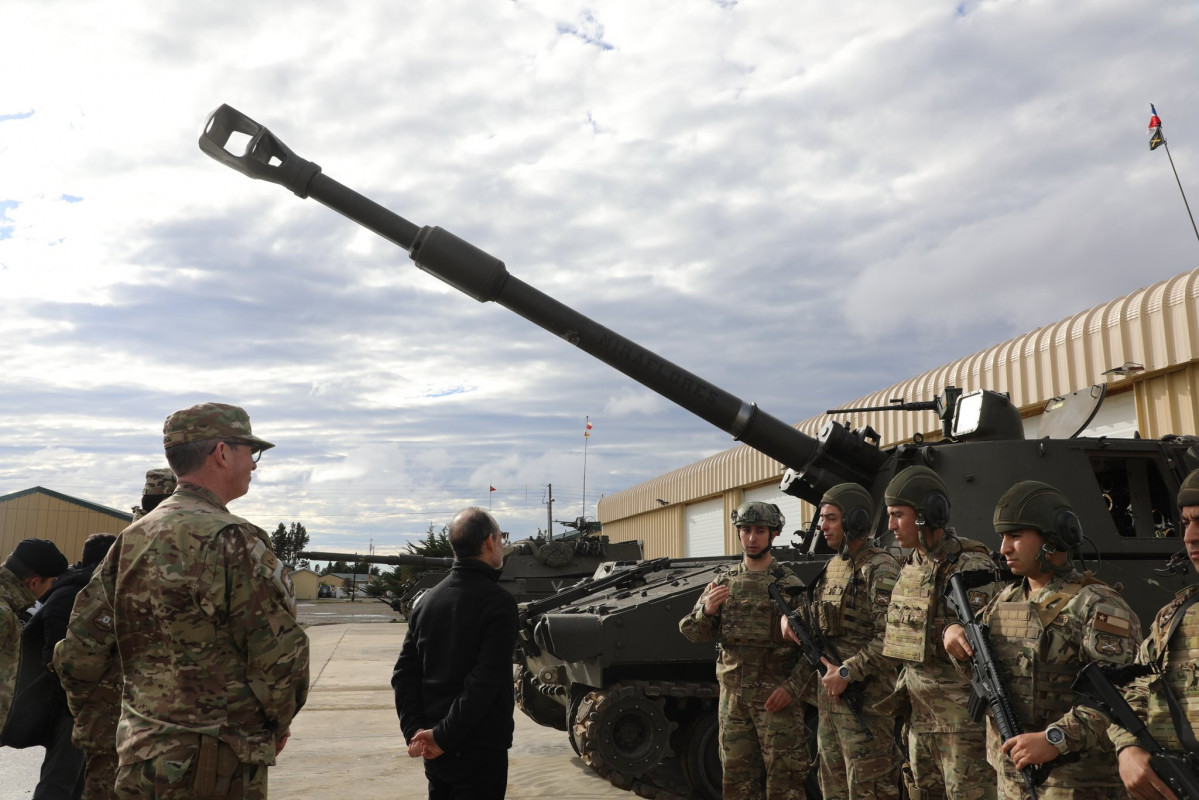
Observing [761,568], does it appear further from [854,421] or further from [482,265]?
[854,421]

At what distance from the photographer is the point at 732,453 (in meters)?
26.5

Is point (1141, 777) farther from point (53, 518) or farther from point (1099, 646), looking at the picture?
point (53, 518)

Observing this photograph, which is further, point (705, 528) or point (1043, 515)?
point (705, 528)

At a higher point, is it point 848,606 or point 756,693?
point 848,606

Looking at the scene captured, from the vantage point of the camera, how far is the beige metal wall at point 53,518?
1463 inches

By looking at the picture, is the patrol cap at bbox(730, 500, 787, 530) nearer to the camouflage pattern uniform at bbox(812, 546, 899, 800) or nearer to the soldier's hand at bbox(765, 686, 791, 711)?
the camouflage pattern uniform at bbox(812, 546, 899, 800)

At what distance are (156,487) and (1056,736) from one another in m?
3.95

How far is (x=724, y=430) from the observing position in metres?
7.82

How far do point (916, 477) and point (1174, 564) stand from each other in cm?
122

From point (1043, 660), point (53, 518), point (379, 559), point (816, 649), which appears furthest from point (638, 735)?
point (53, 518)

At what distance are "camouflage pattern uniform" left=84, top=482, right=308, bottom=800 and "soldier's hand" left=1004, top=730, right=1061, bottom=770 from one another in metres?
2.33

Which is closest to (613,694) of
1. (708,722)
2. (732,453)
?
(708,722)

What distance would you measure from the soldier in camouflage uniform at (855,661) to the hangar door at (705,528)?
21.0 meters

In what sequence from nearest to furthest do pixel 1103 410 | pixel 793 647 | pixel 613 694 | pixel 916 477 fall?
pixel 916 477, pixel 793 647, pixel 613 694, pixel 1103 410
